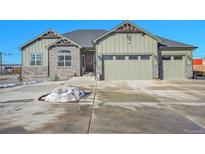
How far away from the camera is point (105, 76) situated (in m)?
19.7

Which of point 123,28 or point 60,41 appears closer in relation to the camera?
point 123,28

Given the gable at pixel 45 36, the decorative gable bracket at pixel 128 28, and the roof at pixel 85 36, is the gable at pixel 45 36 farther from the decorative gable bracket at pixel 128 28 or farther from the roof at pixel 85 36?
the decorative gable bracket at pixel 128 28

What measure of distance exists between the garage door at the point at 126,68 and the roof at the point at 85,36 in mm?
5590

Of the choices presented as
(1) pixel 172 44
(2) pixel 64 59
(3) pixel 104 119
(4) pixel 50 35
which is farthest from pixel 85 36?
A: (3) pixel 104 119

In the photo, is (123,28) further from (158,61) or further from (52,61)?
(52,61)

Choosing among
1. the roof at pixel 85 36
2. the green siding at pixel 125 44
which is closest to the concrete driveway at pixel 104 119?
the green siding at pixel 125 44

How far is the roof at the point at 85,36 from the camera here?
25125mm

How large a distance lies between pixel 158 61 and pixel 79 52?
7957 mm

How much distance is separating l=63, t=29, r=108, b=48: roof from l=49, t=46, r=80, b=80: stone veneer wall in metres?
2.34

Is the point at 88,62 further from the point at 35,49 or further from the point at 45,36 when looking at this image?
the point at 35,49

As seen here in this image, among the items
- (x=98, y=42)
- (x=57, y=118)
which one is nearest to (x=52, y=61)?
(x=98, y=42)

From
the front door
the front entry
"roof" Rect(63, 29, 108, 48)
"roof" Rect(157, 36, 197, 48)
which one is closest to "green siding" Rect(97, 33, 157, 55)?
"roof" Rect(157, 36, 197, 48)

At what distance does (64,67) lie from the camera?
22734 millimetres

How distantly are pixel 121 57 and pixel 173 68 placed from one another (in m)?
5.15
